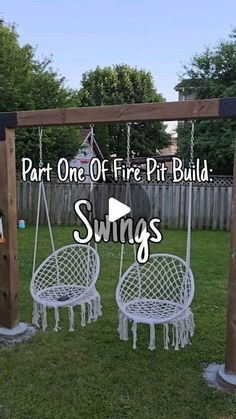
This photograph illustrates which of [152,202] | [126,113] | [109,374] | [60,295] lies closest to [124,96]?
[152,202]

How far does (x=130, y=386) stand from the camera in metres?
2.76

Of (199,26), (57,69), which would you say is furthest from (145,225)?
(199,26)

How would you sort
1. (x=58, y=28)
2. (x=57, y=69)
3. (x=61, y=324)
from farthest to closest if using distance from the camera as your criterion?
1. (x=58, y=28)
2. (x=57, y=69)
3. (x=61, y=324)

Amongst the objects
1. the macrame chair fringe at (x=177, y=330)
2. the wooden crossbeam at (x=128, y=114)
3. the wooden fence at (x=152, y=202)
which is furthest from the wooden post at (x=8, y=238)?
the wooden fence at (x=152, y=202)

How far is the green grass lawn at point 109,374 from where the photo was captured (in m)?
2.50

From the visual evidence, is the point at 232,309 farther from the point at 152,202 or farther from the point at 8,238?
the point at 152,202

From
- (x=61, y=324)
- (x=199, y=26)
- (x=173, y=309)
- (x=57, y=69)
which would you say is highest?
(x=199, y=26)

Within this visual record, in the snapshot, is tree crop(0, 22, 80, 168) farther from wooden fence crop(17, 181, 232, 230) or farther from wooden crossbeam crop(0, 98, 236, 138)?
wooden crossbeam crop(0, 98, 236, 138)

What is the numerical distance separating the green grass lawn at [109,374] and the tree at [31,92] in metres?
6.35

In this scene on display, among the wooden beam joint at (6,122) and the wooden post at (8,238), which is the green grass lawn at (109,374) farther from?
A: the wooden beam joint at (6,122)

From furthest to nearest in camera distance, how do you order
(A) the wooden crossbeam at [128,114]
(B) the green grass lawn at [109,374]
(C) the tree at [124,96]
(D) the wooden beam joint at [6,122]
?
(C) the tree at [124,96] < (D) the wooden beam joint at [6,122] < (A) the wooden crossbeam at [128,114] < (B) the green grass lawn at [109,374]

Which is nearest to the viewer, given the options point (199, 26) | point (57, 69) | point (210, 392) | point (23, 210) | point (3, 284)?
point (210, 392)

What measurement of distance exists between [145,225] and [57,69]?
8.92 meters

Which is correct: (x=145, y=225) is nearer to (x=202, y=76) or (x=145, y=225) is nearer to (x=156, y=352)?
(x=156, y=352)
